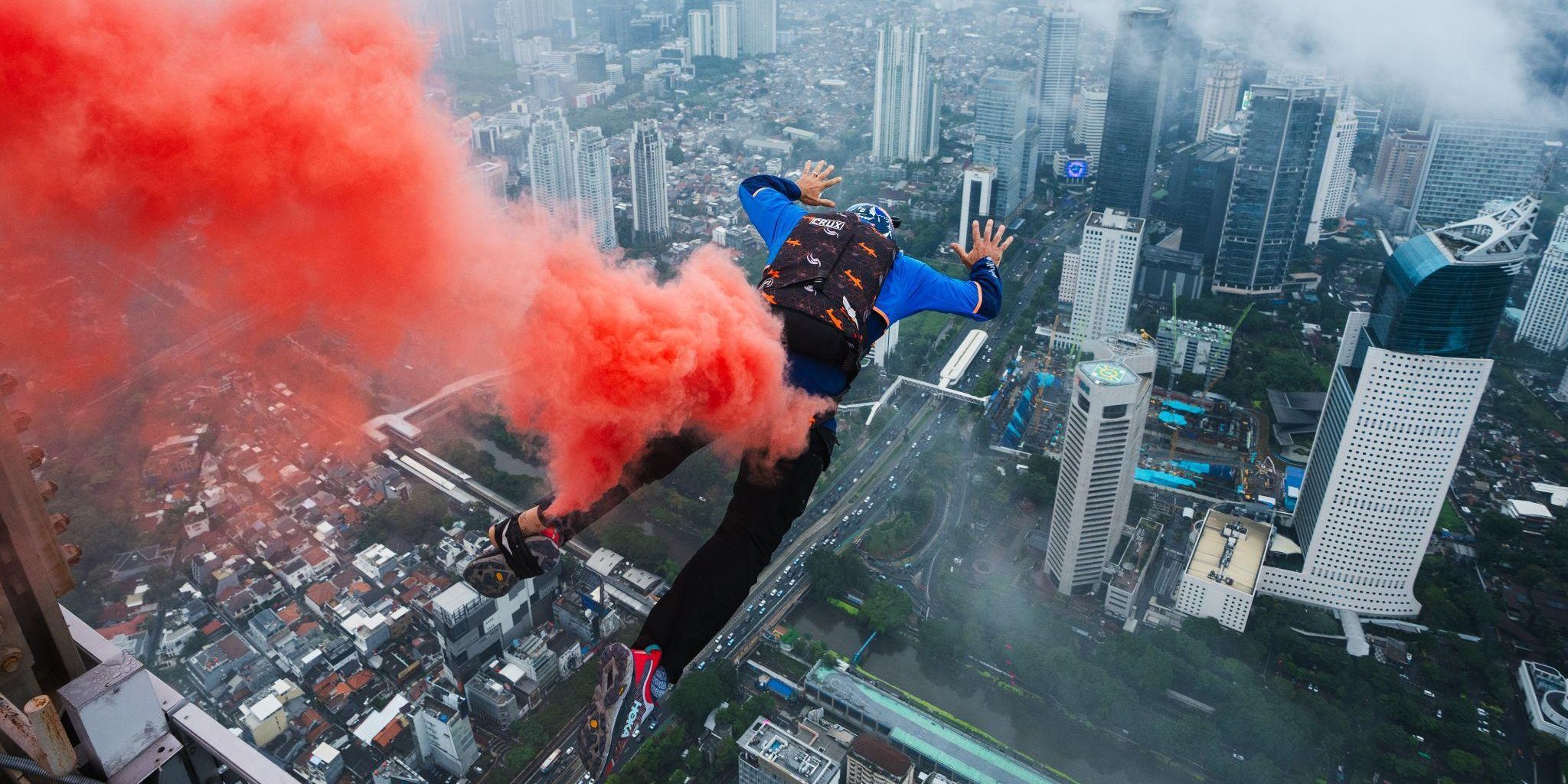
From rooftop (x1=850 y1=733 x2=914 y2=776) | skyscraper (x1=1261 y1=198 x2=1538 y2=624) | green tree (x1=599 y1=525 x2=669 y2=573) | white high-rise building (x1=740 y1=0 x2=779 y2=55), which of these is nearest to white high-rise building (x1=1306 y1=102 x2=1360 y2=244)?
skyscraper (x1=1261 y1=198 x2=1538 y2=624)

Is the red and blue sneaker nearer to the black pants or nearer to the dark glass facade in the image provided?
the black pants

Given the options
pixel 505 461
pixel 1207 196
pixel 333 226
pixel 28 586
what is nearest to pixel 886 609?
pixel 505 461

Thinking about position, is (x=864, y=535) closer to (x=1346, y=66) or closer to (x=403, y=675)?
(x=403, y=675)

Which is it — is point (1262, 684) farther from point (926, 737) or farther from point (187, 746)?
point (187, 746)

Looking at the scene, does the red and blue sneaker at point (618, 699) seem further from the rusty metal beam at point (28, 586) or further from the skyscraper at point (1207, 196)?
the skyscraper at point (1207, 196)

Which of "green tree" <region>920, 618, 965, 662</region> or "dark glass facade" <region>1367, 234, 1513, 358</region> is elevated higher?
"dark glass facade" <region>1367, 234, 1513, 358</region>

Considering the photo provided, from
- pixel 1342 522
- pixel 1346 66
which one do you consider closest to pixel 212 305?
pixel 1342 522

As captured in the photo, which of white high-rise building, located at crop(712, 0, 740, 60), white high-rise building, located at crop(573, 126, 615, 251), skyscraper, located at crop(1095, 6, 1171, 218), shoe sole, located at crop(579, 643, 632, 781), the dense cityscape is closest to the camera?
shoe sole, located at crop(579, 643, 632, 781)
